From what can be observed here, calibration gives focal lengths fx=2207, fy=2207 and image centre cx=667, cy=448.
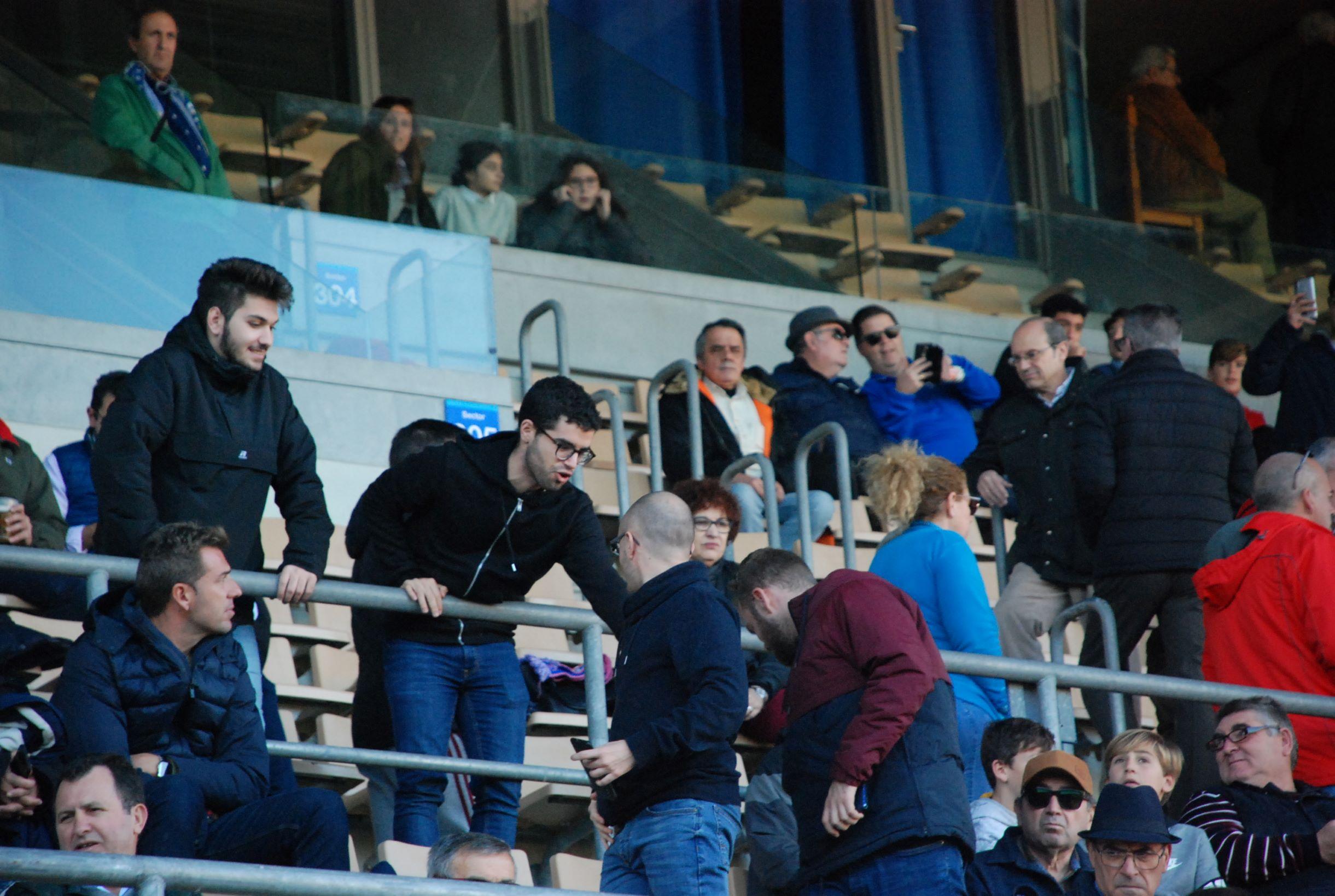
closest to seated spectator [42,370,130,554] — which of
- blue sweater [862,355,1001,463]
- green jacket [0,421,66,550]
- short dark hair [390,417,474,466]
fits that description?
green jacket [0,421,66,550]

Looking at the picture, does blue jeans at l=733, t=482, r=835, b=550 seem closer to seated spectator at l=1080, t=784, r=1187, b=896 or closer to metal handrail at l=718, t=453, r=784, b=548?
metal handrail at l=718, t=453, r=784, b=548

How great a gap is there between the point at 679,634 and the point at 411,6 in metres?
8.64

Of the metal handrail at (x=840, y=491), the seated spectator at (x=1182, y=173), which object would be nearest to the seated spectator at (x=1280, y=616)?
the metal handrail at (x=840, y=491)

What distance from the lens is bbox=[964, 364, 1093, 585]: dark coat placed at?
823 cm

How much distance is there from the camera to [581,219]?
11.0 m

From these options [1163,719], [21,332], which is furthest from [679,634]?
[21,332]

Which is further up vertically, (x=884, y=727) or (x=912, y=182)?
(x=912, y=182)

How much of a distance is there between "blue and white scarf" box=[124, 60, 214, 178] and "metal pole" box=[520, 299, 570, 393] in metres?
1.54

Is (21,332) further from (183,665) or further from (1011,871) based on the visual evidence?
(1011,871)

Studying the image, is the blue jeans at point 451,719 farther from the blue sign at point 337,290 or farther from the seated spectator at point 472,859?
the blue sign at point 337,290

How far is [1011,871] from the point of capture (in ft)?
18.0

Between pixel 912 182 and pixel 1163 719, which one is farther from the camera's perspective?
pixel 912 182

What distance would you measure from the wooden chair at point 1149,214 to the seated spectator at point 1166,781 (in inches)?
278

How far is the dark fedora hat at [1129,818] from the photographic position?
5.48 metres
